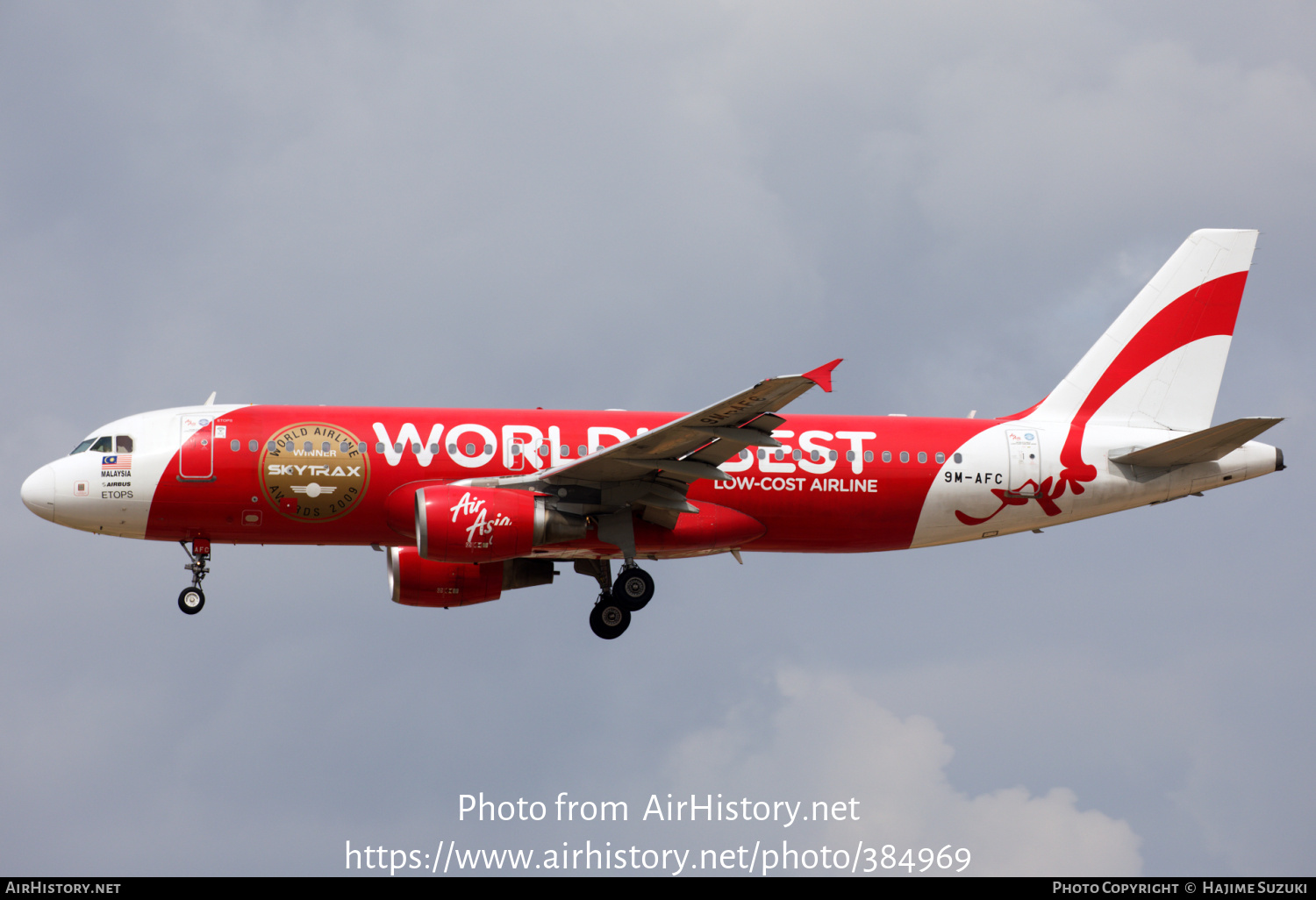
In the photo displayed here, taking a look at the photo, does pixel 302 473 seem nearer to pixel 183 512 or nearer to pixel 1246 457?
pixel 183 512

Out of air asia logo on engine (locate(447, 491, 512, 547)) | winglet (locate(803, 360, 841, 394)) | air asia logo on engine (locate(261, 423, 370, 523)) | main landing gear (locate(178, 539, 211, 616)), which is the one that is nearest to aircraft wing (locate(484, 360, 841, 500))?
winglet (locate(803, 360, 841, 394))

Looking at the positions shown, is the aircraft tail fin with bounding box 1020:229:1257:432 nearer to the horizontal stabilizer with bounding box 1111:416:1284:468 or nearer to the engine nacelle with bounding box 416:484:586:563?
the horizontal stabilizer with bounding box 1111:416:1284:468

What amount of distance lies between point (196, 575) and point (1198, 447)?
73.4 feet

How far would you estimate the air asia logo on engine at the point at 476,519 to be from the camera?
90.0ft

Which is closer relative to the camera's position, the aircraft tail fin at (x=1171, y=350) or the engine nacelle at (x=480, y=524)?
the engine nacelle at (x=480, y=524)

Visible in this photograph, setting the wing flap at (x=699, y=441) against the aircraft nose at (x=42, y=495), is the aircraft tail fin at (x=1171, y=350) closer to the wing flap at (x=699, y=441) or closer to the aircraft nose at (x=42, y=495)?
the wing flap at (x=699, y=441)

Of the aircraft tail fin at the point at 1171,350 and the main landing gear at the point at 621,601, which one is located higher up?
the aircraft tail fin at the point at 1171,350

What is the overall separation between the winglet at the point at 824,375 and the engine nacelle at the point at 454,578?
10.8 meters

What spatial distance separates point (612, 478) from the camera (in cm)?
2838

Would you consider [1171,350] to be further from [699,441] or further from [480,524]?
[480,524]

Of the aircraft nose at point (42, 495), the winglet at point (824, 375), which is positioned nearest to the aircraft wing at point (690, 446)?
the winglet at point (824, 375)

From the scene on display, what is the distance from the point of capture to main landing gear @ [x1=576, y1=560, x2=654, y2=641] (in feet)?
99.2

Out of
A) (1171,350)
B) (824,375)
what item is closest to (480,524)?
(824,375)

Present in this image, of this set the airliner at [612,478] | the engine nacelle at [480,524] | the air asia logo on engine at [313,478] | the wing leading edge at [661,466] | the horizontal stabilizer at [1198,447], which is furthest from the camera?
the horizontal stabilizer at [1198,447]
